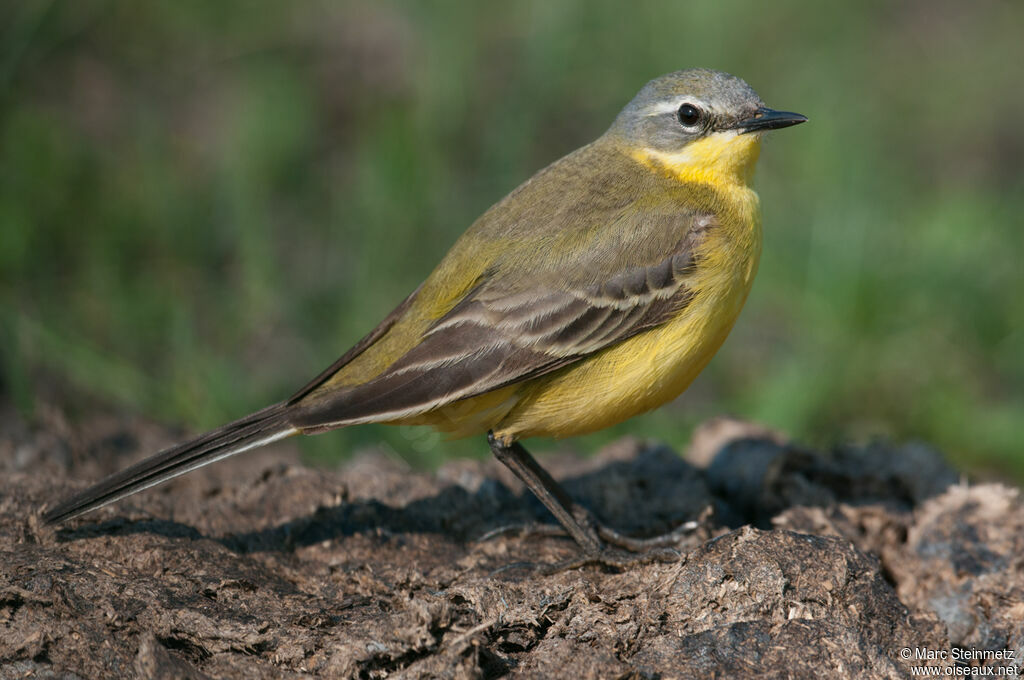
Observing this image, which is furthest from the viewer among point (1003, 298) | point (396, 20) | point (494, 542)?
point (396, 20)

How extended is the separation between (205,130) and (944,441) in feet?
24.7

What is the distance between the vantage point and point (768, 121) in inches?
223

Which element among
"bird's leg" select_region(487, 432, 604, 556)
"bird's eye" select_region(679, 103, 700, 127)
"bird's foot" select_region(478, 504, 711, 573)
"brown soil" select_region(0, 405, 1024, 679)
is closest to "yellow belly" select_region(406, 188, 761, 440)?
"bird's leg" select_region(487, 432, 604, 556)

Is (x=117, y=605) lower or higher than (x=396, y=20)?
lower

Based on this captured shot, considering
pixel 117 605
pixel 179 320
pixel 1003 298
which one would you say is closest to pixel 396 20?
pixel 179 320

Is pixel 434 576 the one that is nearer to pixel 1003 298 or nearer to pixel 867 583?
pixel 867 583

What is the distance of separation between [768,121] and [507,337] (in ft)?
6.16

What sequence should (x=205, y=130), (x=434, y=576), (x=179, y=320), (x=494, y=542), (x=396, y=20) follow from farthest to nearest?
(x=396, y=20), (x=205, y=130), (x=179, y=320), (x=494, y=542), (x=434, y=576)

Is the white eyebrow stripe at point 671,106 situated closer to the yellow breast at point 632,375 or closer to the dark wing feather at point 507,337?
the yellow breast at point 632,375

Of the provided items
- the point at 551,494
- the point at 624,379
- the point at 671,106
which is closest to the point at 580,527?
the point at 551,494

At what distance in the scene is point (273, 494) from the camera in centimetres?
573

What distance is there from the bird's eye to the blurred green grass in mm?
2782

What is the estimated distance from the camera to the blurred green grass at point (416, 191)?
26.8ft

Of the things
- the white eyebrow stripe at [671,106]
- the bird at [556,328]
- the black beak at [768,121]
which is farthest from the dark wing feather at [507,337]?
the white eyebrow stripe at [671,106]
